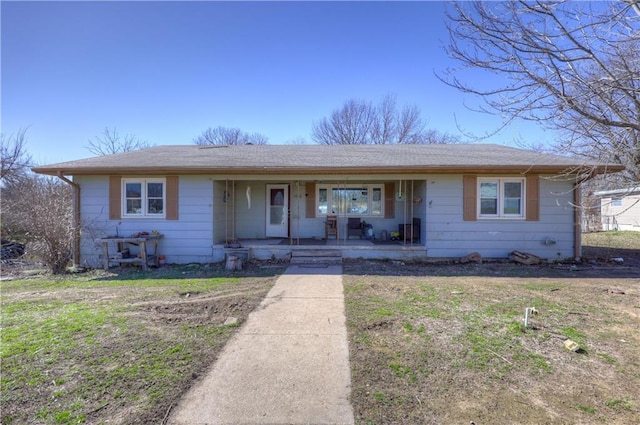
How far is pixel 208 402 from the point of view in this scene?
2.35 m

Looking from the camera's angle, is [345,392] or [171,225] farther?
[171,225]

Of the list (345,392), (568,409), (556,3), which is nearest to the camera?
(568,409)

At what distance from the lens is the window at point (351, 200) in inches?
422

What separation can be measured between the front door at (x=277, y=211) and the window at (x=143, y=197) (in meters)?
3.51

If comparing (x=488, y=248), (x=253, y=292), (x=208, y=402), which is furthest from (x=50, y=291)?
(x=488, y=248)

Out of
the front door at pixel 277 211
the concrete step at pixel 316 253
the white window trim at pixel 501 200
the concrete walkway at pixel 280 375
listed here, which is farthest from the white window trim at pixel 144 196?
the white window trim at pixel 501 200

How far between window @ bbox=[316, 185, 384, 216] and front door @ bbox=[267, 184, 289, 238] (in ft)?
Result: 3.91

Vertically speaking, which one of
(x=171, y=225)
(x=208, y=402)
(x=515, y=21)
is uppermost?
(x=515, y=21)

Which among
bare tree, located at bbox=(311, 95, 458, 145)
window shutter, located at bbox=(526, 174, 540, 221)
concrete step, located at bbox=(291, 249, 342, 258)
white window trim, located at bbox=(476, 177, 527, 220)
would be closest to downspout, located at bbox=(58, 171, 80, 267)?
concrete step, located at bbox=(291, 249, 342, 258)

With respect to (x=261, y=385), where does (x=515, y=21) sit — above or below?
above

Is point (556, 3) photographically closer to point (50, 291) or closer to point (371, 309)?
point (371, 309)

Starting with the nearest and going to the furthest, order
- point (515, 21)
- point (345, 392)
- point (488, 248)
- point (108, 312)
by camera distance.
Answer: point (345, 392) → point (515, 21) → point (108, 312) → point (488, 248)

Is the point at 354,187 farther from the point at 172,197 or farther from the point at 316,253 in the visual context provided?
the point at 172,197

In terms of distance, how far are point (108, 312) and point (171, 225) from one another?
172 inches
